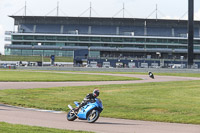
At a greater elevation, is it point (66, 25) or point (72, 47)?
point (66, 25)

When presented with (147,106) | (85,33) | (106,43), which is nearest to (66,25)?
(85,33)

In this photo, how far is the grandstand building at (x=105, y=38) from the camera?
514ft

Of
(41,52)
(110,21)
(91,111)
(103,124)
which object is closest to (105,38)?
(110,21)

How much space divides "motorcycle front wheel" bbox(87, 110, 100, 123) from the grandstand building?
13752 cm

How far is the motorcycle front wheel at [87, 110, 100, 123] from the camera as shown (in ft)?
50.1

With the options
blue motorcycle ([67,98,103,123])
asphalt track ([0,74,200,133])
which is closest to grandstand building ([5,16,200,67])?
asphalt track ([0,74,200,133])

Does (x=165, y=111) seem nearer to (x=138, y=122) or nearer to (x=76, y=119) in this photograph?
(x=138, y=122)

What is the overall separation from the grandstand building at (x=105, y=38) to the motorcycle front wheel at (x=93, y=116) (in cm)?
13752

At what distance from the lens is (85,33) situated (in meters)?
162

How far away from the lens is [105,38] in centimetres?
15750

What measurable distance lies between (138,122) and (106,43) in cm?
14209

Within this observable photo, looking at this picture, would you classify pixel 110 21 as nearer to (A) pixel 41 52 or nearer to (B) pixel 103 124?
(A) pixel 41 52

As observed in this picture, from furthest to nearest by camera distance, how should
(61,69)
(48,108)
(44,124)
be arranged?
(61,69)
(48,108)
(44,124)

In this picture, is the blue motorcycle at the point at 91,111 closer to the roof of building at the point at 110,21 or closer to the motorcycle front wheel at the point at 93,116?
the motorcycle front wheel at the point at 93,116
